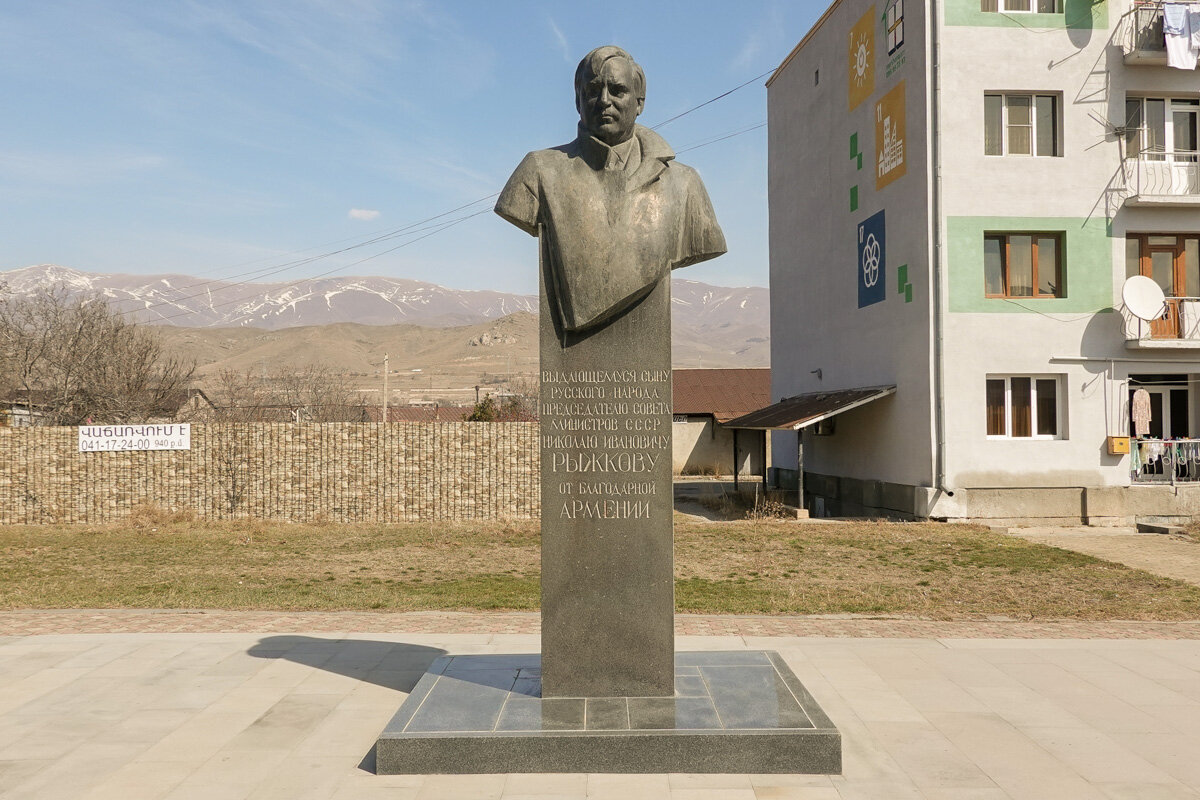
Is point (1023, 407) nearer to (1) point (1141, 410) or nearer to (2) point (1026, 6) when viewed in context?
(1) point (1141, 410)

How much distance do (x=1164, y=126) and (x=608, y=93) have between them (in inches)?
753

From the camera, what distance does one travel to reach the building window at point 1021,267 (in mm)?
19312

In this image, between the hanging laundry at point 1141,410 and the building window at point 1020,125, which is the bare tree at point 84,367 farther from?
the hanging laundry at point 1141,410

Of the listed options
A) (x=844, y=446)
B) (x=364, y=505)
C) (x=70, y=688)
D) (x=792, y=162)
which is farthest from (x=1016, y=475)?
(x=70, y=688)

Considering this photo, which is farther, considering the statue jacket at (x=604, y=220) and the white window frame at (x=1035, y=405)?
the white window frame at (x=1035, y=405)

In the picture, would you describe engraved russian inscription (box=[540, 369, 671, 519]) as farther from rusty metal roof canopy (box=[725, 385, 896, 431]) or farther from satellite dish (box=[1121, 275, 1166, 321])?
satellite dish (box=[1121, 275, 1166, 321])

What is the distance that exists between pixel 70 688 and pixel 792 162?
77.6 feet

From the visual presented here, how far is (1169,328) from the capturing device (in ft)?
64.0

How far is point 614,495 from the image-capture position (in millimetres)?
5902

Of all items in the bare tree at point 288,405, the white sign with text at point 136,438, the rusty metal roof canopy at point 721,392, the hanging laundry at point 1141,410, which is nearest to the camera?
the hanging laundry at point 1141,410

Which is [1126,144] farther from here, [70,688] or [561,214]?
[70,688]

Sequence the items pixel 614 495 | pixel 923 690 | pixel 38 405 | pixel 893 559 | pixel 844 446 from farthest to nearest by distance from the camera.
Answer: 1. pixel 38 405
2. pixel 844 446
3. pixel 893 559
4. pixel 923 690
5. pixel 614 495

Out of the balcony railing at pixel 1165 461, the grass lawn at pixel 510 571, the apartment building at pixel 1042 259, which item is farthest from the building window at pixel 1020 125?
the grass lawn at pixel 510 571

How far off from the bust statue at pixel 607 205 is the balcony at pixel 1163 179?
16.8m
